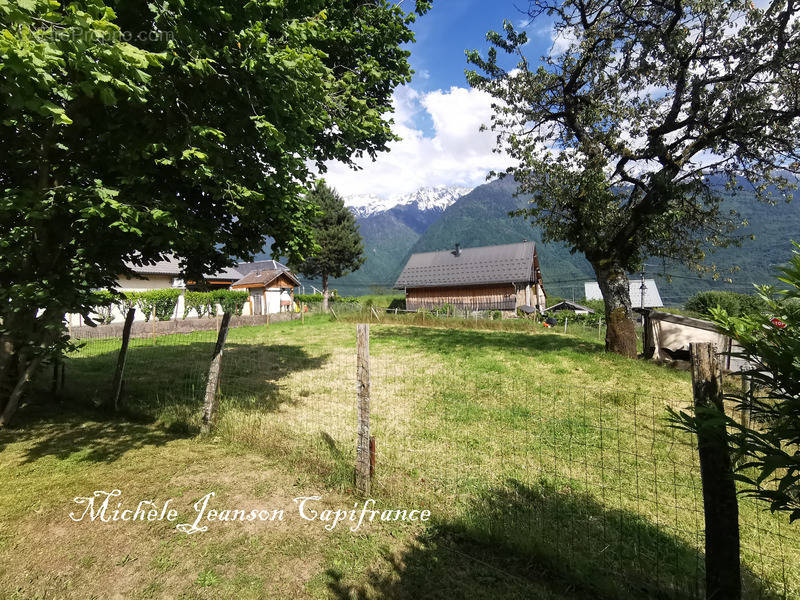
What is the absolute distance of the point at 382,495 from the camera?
14.5 ft

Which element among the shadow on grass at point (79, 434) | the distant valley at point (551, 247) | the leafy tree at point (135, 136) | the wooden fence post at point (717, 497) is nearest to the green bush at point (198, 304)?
the distant valley at point (551, 247)

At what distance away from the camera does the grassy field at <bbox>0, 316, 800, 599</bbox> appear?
3.24m

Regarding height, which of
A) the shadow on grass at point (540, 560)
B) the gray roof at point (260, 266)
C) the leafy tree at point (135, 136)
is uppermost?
the gray roof at point (260, 266)

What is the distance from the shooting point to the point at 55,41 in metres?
3.51

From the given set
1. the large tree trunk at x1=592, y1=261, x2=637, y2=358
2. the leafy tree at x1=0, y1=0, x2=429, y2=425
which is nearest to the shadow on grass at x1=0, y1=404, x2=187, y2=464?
the leafy tree at x1=0, y1=0, x2=429, y2=425

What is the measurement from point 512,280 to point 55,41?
31.9 meters

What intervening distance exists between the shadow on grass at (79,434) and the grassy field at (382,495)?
0.04m

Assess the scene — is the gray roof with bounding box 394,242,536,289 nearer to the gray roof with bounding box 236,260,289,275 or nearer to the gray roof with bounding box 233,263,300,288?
the gray roof with bounding box 233,263,300,288

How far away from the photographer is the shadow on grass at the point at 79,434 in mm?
5359

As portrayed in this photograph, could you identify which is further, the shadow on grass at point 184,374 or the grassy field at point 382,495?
the shadow on grass at point 184,374

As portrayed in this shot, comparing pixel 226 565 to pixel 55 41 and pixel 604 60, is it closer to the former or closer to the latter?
pixel 55 41

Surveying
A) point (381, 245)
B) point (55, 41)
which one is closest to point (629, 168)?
point (55, 41)

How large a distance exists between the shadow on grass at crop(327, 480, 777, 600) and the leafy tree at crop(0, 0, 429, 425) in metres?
4.68

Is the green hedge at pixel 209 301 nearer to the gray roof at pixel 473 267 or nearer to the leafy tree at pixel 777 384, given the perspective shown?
the gray roof at pixel 473 267
